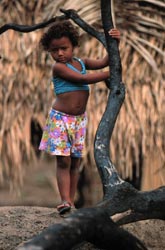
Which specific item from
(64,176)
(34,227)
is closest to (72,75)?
(64,176)

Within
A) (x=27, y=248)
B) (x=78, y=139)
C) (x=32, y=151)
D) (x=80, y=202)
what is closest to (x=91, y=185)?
(x=80, y=202)

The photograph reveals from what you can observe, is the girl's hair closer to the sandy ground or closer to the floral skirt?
the floral skirt

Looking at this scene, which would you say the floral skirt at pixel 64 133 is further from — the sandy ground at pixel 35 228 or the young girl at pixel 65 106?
the sandy ground at pixel 35 228

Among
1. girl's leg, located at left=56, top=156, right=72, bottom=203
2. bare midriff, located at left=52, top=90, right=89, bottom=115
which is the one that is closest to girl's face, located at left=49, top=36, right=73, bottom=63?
bare midriff, located at left=52, top=90, right=89, bottom=115

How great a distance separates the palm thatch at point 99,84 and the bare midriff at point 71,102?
2727mm

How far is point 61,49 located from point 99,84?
2.94 metres

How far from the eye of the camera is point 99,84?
21.6ft

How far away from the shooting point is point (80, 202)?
9.02 metres

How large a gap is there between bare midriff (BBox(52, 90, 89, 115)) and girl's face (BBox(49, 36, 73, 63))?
138mm

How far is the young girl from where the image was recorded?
365 cm

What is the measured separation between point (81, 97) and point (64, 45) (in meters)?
0.22

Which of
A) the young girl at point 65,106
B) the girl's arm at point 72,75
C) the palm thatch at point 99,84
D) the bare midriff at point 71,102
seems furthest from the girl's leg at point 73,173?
the palm thatch at point 99,84

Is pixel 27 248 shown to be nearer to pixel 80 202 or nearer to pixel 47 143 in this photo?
pixel 47 143

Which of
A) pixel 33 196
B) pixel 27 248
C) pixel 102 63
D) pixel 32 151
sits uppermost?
pixel 102 63
